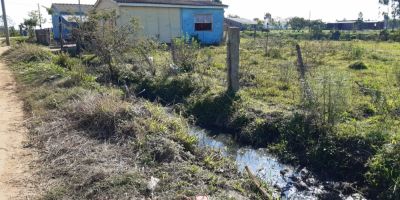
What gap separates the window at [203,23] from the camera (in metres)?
22.2

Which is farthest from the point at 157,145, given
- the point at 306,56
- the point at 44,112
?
the point at 306,56

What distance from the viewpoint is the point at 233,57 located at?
8.64 m

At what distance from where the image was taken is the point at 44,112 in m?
7.10

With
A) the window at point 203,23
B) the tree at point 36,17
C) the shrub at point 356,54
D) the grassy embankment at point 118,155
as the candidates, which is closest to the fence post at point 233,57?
the grassy embankment at point 118,155

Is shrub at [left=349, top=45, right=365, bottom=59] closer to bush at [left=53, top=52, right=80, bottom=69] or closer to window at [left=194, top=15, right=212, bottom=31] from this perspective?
window at [left=194, top=15, right=212, bottom=31]

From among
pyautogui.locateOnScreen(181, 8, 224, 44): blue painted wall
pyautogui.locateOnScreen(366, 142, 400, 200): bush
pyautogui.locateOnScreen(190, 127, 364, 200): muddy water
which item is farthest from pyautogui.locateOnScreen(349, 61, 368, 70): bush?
pyautogui.locateOnScreen(181, 8, 224, 44): blue painted wall

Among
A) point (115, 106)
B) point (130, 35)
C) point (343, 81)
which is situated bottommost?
point (115, 106)

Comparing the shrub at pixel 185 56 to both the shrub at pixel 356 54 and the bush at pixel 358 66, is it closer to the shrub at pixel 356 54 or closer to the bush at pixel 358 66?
the bush at pixel 358 66

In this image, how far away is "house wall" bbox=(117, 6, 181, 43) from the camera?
20078 millimetres

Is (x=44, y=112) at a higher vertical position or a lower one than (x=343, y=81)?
lower

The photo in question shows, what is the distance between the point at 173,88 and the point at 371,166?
5.90 metres

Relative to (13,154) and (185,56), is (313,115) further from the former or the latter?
(185,56)

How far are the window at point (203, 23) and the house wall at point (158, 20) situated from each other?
1256 millimetres

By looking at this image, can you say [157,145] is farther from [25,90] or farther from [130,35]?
[130,35]
